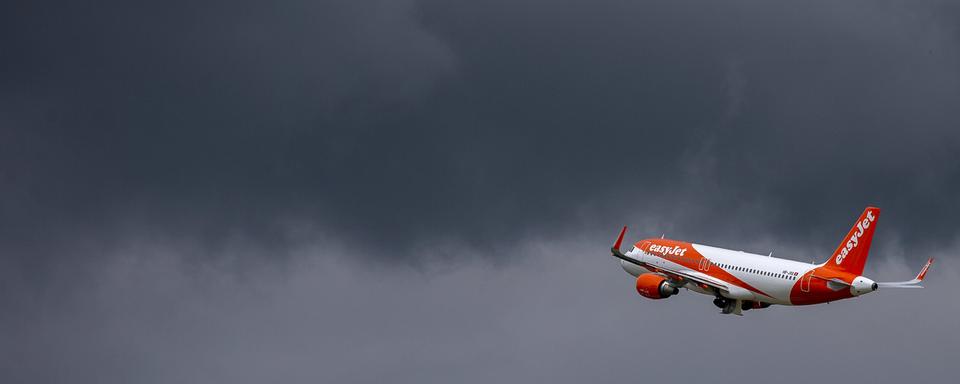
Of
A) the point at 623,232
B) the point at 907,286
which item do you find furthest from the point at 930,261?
the point at 623,232

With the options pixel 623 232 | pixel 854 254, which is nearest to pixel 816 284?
pixel 854 254

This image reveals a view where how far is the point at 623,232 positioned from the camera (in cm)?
19962

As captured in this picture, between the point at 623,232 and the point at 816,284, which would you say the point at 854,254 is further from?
the point at 623,232

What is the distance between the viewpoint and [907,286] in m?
194

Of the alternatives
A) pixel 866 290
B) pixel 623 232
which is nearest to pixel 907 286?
pixel 866 290

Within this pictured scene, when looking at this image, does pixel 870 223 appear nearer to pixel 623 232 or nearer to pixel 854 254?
pixel 854 254

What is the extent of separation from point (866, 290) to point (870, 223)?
6.44 meters

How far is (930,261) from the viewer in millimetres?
187750

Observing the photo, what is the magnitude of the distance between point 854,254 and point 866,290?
3855 millimetres

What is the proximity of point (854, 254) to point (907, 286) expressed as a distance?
6.11 m

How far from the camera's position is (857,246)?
198 meters

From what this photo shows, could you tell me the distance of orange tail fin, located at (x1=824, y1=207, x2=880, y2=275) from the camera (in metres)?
198

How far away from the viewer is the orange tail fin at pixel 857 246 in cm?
19775

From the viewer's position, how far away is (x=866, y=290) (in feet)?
641
